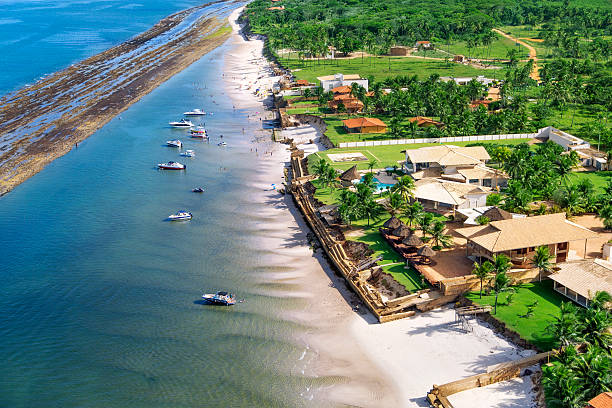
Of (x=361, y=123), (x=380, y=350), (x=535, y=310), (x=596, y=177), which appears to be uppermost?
(x=361, y=123)

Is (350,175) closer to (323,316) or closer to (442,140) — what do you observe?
(442,140)

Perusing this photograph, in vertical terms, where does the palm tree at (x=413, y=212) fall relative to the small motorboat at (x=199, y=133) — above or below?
above

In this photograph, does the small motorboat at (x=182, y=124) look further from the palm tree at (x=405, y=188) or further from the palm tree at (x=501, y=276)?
the palm tree at (x=501, y=276)

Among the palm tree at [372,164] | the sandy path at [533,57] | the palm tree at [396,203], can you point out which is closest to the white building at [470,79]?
the sandy path at [533,57]

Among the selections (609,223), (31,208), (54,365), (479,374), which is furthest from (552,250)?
(31,208)

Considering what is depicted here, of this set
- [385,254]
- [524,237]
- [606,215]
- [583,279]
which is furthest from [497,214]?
[583,279]

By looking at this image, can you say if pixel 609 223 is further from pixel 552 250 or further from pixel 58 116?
pixel 58 116
